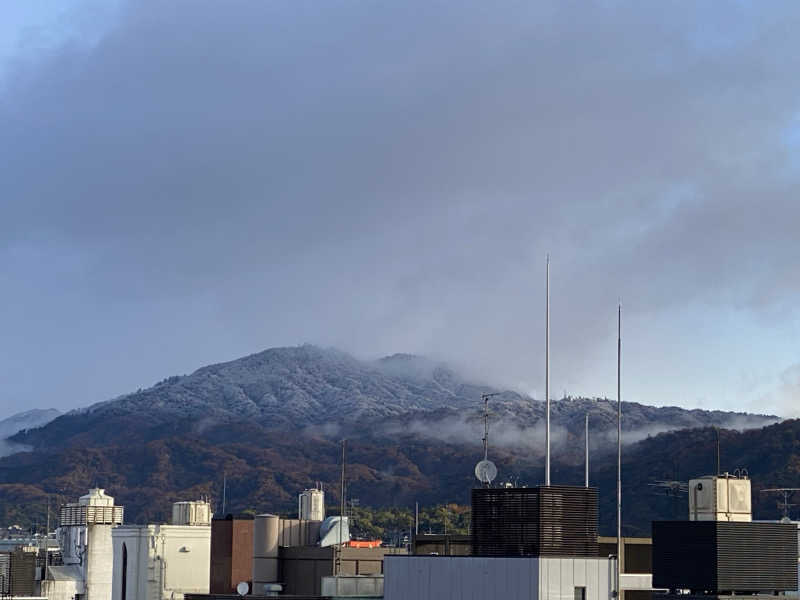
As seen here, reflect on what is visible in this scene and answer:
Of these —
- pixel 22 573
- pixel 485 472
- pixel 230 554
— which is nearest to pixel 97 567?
pixel 22 573

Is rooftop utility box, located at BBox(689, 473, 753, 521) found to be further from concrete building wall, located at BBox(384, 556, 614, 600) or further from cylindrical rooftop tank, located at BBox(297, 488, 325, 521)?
cylindrical rooftop tank, located at BBox(297, 488, 325, 521)

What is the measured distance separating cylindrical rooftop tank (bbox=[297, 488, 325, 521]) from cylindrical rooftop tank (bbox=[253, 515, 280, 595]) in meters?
15.0

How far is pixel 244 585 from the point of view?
79.4m

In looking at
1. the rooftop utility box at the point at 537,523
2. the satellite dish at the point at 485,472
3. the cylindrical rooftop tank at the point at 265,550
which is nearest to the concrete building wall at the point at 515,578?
the rooftop utility box at the point at 537,523

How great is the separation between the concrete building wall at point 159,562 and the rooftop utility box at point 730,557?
52.0 m

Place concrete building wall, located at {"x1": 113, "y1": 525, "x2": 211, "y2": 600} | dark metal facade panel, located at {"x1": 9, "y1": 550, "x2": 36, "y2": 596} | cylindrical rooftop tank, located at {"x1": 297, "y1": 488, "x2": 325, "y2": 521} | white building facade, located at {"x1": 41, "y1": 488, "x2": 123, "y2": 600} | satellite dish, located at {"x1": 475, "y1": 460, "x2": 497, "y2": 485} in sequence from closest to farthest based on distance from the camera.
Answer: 1. satellite dish, located at {"x1": 475, "y1": 460, "x2": 497, "y2": 485}
2. cylindrical rooftop tank, located at {"x1": 297, "y1": 488, "x2": 325, "y2": 521}
3. concrete building wall, located at {"x1": 113, "y1": 525, "x2": 211, "y2": 600}
4. dark metal facade panel, located at {"x1": 9, "y1": 550, "x2": 36, "y2": 596}
5. white building facade, located at {"x1": 41, "y1": 488, "x2": 123, "y2": 600}

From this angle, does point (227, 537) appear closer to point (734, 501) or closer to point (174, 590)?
point (174, 590)

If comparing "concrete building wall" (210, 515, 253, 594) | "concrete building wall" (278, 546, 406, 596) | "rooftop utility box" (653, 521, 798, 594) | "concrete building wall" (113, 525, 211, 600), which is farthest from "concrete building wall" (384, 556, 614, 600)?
"concrete building wall" (113, 525, 211, 600)

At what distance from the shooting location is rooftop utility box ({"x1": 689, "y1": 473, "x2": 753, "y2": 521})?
68.4 meters

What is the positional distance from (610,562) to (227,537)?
132ft

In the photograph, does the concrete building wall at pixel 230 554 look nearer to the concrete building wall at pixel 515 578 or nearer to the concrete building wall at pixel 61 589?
the concrete building wall at pixel 515 578

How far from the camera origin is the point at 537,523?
58875 mm

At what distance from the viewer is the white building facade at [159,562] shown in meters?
108

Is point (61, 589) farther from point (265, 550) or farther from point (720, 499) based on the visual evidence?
point (720, 499)
